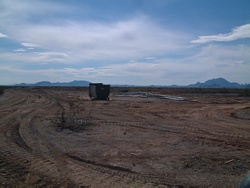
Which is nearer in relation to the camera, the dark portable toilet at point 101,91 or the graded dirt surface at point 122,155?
the graded dirt surface at point 122,155

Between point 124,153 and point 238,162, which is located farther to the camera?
point 124,153

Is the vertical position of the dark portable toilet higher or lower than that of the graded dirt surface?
higher

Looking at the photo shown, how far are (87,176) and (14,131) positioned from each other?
7.26 m

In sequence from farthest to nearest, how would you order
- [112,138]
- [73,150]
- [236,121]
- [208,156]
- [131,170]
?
[236,121]
[112,138]
[73,150]
[208,156]
[131,170]

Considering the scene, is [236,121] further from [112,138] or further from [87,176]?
[87,176]

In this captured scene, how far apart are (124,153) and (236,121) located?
33.3ft

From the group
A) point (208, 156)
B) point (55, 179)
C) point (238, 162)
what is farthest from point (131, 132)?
point (55, 179)

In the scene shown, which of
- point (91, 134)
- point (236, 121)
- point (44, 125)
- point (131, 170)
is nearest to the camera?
point (131, 170)

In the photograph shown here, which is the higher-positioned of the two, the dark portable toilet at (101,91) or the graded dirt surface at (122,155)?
the dark portable toilet at (101,91)

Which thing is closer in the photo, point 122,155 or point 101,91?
point 122,155

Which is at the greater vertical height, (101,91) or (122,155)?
(101,91)

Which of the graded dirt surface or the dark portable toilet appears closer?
the graded dirt surface

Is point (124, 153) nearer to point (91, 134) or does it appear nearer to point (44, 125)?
point (91, 134)

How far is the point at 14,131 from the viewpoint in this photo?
45.0 ft
